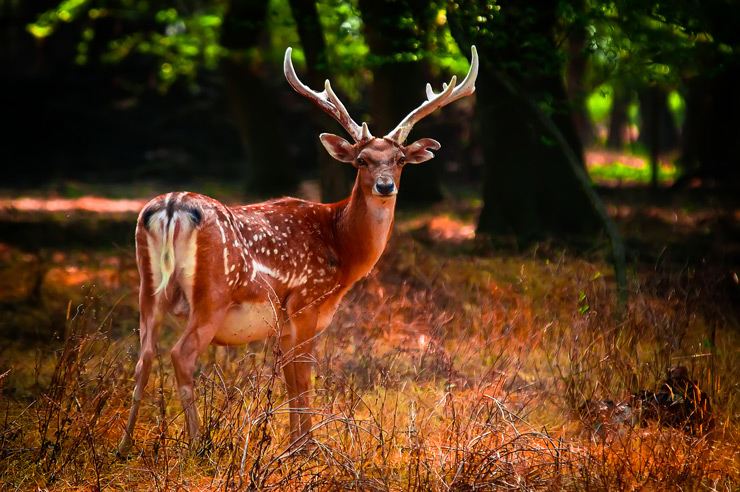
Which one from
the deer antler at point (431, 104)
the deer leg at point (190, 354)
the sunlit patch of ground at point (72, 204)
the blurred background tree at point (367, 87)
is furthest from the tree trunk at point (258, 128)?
the deer leg at point (190, 354)

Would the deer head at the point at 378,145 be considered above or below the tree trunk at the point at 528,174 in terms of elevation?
above

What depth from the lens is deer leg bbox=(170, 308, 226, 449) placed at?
487 cm

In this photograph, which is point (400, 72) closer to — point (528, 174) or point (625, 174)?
point (528, 174)

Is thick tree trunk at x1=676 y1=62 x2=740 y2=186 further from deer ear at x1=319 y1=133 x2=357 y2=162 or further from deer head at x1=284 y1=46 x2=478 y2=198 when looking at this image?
deer ear at x1=319 y1=133 x2=357 y2=162

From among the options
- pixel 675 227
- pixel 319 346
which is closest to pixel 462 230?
pixel 675 227

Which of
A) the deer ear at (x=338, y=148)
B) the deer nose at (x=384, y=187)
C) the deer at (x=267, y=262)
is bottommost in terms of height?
the deer at (x=267, y=262)

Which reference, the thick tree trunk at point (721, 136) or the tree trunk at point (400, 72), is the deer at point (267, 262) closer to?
the tree trunk at point (400, 72)

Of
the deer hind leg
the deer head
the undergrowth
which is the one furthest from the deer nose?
the deer hind leg

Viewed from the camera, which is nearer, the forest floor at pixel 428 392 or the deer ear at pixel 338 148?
the forest floor at pixel 428 392

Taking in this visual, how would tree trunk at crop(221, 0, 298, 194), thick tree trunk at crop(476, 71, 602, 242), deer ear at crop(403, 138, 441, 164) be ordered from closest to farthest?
deer ear at crop(403, 138, 441, 164), thick tree trunk at crop(476, 71, 602, 242), tree trunk at crop(221, 0, 298, 194)

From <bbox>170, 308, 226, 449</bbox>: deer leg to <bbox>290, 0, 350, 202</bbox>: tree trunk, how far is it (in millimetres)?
5126

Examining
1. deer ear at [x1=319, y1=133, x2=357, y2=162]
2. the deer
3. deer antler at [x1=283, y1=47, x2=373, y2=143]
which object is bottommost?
the deer

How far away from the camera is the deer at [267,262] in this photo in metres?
4.94

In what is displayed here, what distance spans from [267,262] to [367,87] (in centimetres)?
1917
